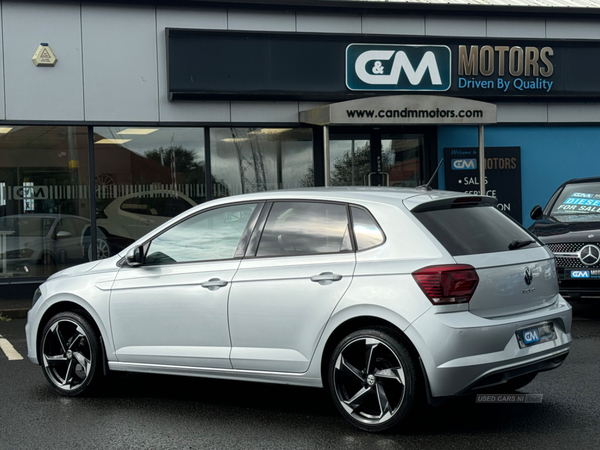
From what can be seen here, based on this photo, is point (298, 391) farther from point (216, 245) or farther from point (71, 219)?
point (71, 219)

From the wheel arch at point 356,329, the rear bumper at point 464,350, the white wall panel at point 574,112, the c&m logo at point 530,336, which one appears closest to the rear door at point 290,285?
the wheel arch at point 356,329

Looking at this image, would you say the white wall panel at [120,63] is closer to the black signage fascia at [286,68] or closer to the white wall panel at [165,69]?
the white wall panel at [165,69]

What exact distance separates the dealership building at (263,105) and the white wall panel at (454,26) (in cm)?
3

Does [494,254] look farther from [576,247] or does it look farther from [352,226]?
[576,247]

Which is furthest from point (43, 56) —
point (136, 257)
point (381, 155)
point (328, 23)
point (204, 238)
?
point (204, 238)

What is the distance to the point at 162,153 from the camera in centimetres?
1348

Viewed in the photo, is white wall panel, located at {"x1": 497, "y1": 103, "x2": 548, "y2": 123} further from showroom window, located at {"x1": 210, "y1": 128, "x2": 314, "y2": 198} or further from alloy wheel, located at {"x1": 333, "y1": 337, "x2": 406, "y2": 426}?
alloy wheel, located at {"x1": 333, "y1": 337, "x2": 406, "y2": 426}

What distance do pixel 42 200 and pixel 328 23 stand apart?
5.78 meters

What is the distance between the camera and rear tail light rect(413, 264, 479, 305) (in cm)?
482

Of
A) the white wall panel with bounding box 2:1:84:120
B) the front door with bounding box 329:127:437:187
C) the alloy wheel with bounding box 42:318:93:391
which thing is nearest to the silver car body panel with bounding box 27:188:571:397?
the alloy wheel with bounding box 42:318:93:391

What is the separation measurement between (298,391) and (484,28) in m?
10.3

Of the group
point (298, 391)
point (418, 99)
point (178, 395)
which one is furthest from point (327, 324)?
point (418, 99)

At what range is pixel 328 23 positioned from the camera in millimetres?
13977

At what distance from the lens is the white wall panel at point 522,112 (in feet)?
48.8
